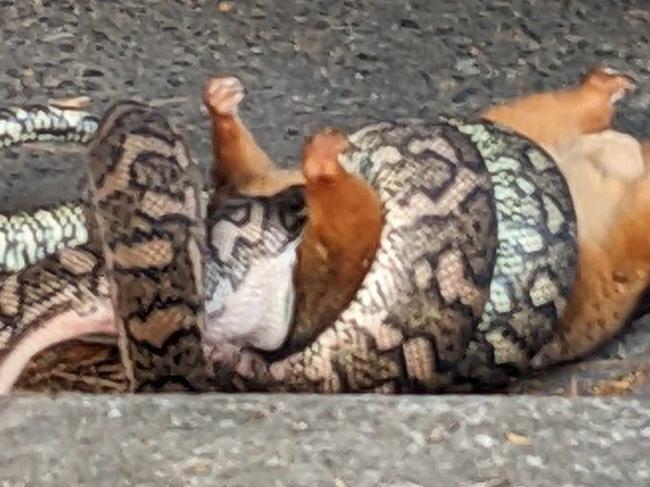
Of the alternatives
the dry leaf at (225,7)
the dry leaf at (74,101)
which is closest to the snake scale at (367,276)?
the dry leaf at (74,101)

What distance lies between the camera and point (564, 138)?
1567 millimetres

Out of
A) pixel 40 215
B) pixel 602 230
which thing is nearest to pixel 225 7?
→ pixel 40 215

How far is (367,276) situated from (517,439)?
29 cm

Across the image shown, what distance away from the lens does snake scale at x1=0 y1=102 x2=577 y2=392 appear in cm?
129

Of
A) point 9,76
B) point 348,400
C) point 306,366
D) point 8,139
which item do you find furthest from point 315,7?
point 348,400

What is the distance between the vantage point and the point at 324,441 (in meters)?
1.06

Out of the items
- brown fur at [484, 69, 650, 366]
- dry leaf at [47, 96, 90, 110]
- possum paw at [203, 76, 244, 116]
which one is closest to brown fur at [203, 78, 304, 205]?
possum paw at [203, 76, 244, 116]

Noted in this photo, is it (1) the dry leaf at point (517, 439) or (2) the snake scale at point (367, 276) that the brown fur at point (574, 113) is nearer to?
(2) the snake scale at point (367, 276)

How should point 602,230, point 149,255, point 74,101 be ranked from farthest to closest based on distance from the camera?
point 74,101 → point 602,230 → point 149,255

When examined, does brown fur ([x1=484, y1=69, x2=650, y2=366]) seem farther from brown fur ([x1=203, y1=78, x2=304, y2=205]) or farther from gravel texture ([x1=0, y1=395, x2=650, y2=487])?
gravel texture ([x1=0, y1=395, x2=650, y2=487])

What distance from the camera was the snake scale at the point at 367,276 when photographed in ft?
4.23

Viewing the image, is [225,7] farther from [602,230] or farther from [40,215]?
[602,230]

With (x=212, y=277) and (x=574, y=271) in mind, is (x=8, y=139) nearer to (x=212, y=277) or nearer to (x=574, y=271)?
→ (x=212, y=277)

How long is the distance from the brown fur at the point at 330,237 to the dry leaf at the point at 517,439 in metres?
0.32
